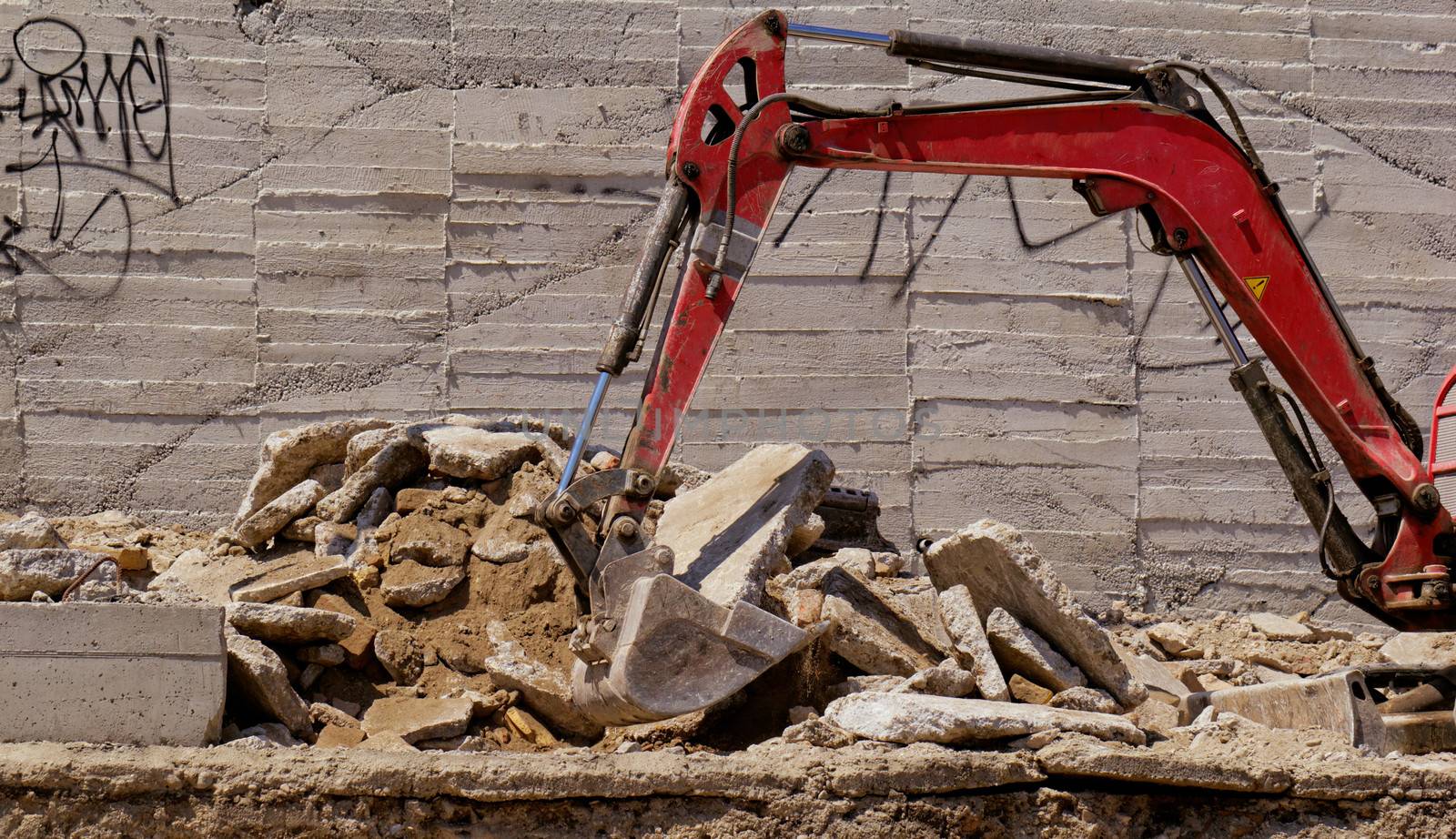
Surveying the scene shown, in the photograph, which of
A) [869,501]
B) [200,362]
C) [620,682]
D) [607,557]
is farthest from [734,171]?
[200,362]

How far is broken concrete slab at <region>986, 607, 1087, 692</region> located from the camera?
4383 mm

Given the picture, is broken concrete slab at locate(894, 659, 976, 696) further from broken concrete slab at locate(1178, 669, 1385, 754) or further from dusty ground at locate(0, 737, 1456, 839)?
broken concrete slab at locate(1178, 669, 1385, 754)

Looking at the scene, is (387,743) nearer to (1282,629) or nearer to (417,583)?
(417,583)

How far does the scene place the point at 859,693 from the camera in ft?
12.6

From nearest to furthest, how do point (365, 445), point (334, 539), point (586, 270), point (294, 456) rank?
point (334, 539) → point (365, 445) → point (294, 456) → point (586, 270)

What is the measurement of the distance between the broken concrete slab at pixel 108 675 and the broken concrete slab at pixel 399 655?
839 mm

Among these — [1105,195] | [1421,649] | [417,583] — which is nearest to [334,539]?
[417,583]

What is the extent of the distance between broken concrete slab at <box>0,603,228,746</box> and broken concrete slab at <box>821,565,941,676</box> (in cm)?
188

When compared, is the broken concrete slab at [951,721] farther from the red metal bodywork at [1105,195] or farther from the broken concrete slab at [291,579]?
the broken concrete slab at [291,579]

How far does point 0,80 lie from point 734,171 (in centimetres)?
422

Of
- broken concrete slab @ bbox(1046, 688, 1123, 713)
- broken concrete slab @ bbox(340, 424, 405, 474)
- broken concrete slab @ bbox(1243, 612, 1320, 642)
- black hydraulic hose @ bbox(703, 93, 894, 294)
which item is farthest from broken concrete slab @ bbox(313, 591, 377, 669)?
broken concrete slab @ bbox(1243, 612, 1320, 642)

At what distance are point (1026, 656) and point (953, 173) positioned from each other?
5.25 ft

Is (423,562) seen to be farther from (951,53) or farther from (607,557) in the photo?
(951,53)

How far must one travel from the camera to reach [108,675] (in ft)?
11.6
